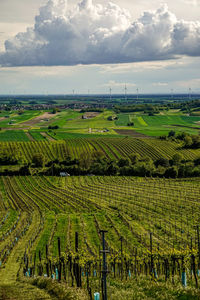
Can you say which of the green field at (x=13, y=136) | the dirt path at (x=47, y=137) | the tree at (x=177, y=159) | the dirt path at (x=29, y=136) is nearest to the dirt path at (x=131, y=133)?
the dirt path at (x=47, y=137)

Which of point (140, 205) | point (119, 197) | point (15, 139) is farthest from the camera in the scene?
point (15, 139)

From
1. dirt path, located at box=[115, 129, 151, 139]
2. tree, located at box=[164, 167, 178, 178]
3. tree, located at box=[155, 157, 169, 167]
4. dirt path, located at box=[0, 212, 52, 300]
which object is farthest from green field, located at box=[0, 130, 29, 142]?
dirt path, located at box=[0, 212, 52, 300]

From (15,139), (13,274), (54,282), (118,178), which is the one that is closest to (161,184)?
(118,178)

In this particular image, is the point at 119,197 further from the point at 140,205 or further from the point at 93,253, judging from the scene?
the point at 93,253

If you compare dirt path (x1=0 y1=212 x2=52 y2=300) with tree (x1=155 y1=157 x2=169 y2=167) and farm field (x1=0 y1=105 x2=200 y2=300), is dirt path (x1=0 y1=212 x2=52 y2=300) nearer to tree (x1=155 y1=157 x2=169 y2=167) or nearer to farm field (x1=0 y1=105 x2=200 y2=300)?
farm field (x1=0 y1=105 x2=200 y2=300)

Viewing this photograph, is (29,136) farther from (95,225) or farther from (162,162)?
(95,225)
